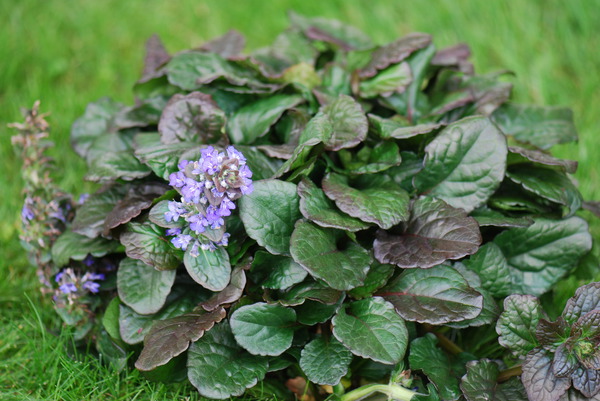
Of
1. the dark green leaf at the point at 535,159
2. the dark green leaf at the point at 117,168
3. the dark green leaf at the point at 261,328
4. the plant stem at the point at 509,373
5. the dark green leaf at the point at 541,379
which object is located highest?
the dark green leaf at the point at 535,159

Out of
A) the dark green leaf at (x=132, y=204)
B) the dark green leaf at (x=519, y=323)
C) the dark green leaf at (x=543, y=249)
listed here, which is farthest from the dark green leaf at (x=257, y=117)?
the dark green leaf at (x=519, y=323)

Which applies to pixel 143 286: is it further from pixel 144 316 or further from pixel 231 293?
pixel 231 293

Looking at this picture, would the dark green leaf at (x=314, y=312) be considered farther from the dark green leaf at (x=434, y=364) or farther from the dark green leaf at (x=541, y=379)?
the dark green leaf at (x=541, y=379)

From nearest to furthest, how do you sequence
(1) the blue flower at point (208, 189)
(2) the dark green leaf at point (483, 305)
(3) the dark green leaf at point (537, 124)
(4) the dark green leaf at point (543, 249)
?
1. (1) the blue flower at point (208, 189)
2. (2) the dark green leaf at point (483, 305)
3. (4) the dark green leaf at point (543, 249)
4. (3) the dark green leaf at point (537, 124)

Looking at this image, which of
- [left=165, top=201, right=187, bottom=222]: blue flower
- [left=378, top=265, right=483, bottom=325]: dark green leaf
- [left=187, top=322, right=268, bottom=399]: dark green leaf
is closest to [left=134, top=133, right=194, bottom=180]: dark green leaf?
[left=165, top=201, right=187, bottom=222]: blue flower

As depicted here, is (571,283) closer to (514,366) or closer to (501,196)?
(501,196)

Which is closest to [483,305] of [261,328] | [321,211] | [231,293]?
[321,211]
